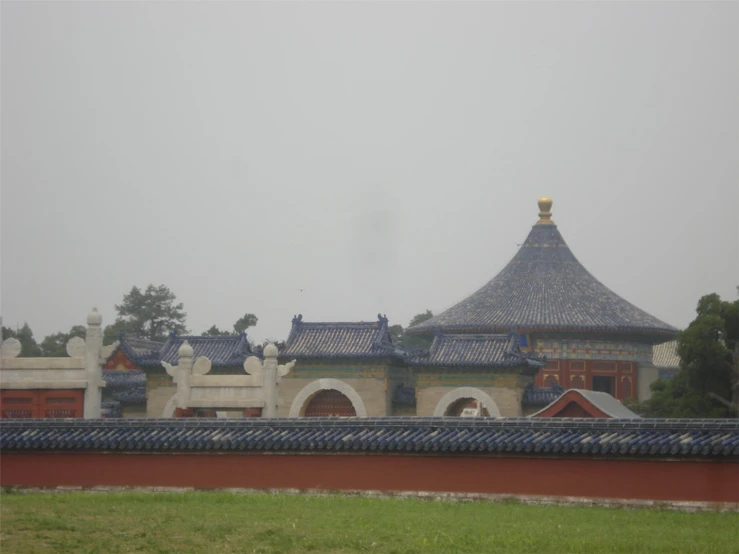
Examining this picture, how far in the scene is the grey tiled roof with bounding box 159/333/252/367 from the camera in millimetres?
36781

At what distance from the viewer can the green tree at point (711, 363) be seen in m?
32.1

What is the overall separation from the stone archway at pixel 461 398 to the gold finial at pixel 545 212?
51.4ft

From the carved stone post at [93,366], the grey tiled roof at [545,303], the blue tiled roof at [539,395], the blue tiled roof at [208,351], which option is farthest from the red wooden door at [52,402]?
the grey tiled roof at [545,303]

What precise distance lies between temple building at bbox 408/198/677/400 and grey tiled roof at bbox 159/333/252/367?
7639 mm

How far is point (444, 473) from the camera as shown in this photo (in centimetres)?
1786

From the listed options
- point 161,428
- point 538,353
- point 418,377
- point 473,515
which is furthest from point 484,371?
point 473,515

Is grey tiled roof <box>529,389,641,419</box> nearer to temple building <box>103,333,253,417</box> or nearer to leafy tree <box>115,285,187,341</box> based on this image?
temple building <box>103,333,253,417</box>

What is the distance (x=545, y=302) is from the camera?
45.2 metres

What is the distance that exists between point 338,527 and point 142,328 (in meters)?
48.4

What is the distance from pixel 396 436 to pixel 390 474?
60 cm

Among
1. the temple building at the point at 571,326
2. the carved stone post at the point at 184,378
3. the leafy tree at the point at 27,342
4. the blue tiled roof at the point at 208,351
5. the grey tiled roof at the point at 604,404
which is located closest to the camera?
the carved stone post at the point at 184,378

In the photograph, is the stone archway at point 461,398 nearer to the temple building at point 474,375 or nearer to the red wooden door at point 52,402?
the temple building at point 474,375

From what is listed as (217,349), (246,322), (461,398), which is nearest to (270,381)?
(461,398)

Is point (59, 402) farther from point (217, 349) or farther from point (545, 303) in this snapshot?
point (545, 303)
